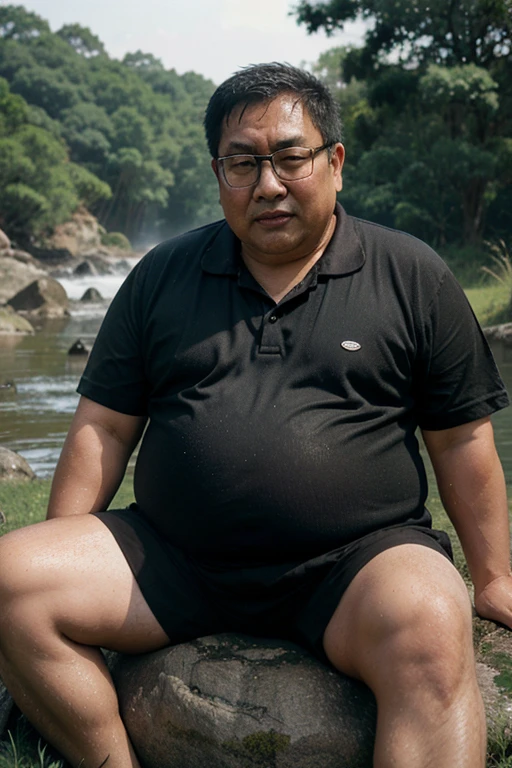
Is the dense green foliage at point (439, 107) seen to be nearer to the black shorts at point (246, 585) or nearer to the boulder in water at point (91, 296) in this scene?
the boulder in water at point (91, 296)

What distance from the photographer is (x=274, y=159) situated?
110 inches

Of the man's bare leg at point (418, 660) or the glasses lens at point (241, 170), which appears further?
the glasses lens at point (241, 170)

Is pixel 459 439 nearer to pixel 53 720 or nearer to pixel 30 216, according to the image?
pixel 53 720

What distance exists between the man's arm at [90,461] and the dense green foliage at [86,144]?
48124 millimetres

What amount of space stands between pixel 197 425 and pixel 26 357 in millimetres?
14066

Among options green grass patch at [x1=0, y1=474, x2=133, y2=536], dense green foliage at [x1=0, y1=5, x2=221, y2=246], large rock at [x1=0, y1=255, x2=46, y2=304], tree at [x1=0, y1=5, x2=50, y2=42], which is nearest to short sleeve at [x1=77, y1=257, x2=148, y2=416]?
green grass patch at [x1=0, y1=474, x2=133, y2=536]

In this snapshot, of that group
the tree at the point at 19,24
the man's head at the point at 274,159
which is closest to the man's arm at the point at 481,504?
the man's head at the point at 274,159

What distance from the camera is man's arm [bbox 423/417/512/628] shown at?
2738 mm

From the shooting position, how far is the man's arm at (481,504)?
8.98 feet

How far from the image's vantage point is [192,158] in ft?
339

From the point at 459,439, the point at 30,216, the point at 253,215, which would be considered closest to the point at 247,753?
the point at 459,439

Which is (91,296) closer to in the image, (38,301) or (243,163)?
(38,301)

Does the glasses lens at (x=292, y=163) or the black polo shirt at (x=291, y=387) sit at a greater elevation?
the glasses lens at (x=292, y=163)

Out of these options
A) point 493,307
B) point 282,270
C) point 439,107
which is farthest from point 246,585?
point 439,107
